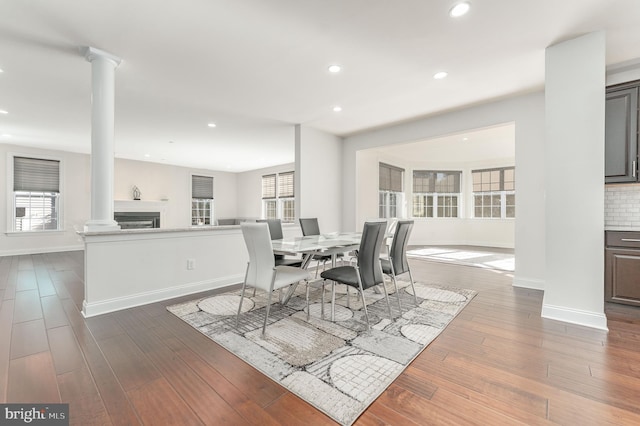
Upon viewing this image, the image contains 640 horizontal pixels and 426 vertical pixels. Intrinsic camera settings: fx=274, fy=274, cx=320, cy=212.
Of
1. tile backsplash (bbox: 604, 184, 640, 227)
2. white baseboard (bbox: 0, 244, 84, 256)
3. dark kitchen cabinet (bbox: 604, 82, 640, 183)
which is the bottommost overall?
white baseboard (bbox: 0, 244, 84, 256)

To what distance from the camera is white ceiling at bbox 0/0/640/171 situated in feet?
7.18

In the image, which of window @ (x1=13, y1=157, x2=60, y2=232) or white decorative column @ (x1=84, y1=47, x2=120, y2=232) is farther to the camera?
window @ (x1=13, y1=157, x2=60, y2=232)

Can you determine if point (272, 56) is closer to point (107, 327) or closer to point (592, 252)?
point (107, 327)

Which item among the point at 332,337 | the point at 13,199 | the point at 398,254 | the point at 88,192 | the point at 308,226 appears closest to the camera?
the point at 332,337

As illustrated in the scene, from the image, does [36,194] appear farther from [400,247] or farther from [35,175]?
[400,247]

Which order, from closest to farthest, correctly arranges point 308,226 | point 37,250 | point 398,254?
point 398,254 < point 308,226 < point 37,250

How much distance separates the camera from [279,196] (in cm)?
948

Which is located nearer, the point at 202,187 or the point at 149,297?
the point at 149,297

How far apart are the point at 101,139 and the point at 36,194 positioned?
6143 millimetres

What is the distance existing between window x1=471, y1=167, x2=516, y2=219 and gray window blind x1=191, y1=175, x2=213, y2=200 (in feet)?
29.3

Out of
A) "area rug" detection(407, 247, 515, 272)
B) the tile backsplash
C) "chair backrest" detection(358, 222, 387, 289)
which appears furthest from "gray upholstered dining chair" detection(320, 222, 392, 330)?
"area rug" detection(407, 247, 515, 272)

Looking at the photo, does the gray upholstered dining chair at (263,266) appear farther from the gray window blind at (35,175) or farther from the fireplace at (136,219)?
the gray window blind at (35,175)

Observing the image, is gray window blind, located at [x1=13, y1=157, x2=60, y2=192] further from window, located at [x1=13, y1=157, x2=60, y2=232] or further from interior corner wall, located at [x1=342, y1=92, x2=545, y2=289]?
interior corner wall, located at [x1=342, y1=92, x2=545, y2=289]

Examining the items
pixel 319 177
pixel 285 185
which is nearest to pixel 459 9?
pixel 319 177
